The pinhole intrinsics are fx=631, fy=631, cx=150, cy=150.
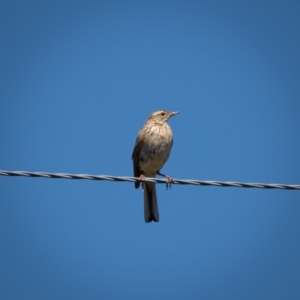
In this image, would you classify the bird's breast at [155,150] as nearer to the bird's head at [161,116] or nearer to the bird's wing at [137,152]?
the bird's wing at [137,152]

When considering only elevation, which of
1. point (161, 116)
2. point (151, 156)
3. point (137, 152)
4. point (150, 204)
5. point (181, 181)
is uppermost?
point (161, 116)

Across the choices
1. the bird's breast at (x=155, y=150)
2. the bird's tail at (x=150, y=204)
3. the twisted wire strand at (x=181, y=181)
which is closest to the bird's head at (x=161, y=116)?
the bird's breast at (x=155, y=150)

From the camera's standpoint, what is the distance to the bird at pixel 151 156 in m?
11.3

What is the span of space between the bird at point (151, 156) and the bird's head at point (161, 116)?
22cm

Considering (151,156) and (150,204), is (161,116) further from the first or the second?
(150,204)

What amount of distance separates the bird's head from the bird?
0.22 meters

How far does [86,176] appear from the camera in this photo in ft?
22.3

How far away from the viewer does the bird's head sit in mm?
12070

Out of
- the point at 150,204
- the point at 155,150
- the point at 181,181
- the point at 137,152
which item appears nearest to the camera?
the point at 181,181

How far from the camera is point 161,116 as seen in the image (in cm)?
1212

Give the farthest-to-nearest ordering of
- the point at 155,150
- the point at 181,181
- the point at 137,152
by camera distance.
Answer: the point at 137,152, the point at 155,150, the point at 181,181

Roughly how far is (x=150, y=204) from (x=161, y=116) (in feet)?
6.02

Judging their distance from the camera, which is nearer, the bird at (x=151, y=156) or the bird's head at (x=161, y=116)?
the bird at (x=151, y=156)

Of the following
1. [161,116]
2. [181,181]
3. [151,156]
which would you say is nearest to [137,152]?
[151,156]
